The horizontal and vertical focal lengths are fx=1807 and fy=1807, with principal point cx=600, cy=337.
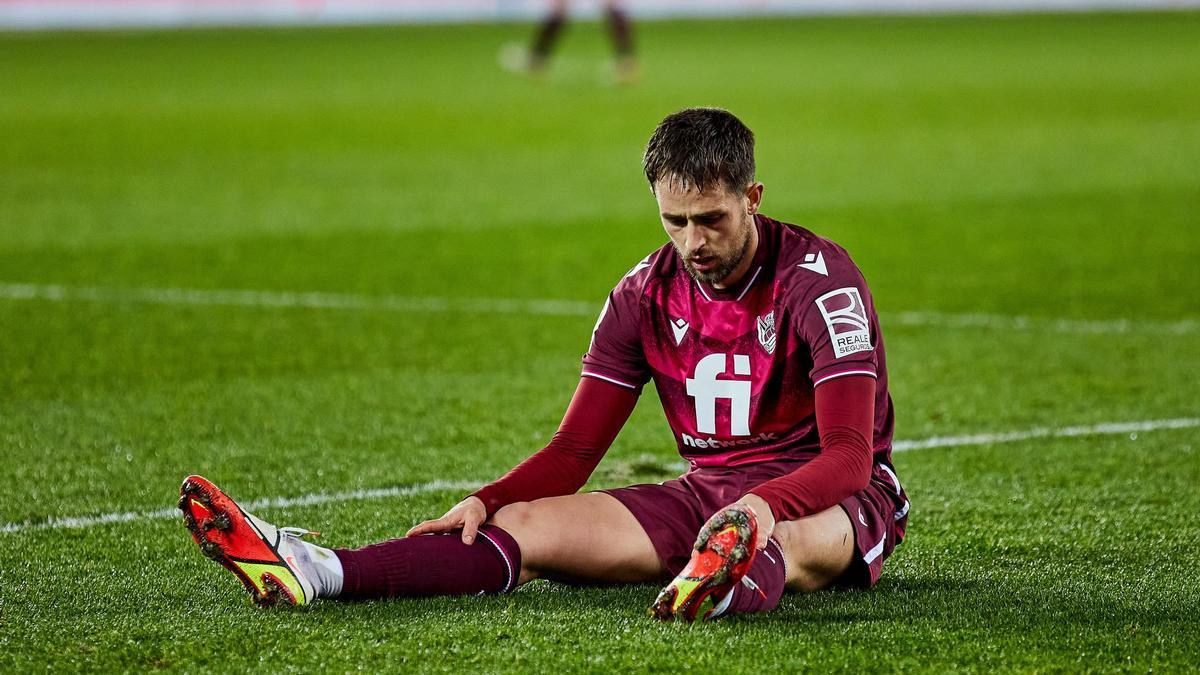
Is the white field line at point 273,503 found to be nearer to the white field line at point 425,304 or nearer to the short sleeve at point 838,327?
the short sleeve at point 838,327

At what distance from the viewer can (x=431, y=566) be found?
4191mm

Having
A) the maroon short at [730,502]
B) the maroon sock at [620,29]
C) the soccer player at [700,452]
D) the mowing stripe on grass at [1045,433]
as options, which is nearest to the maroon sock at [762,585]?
the soccer player at [700,452]

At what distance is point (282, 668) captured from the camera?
3740mm

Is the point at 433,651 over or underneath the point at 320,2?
underneath

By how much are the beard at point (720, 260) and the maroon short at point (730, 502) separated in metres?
0.49

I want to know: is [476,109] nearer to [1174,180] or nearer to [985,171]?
[985,171]

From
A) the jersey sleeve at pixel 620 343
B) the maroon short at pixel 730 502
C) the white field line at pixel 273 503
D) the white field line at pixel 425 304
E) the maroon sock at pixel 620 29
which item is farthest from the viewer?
the maroon sock at pixel 620 29

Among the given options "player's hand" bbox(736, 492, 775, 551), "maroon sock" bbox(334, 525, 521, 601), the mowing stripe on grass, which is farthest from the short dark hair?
the mowing stripe on grass

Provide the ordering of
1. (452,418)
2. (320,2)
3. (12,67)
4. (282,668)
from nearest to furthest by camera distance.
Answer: (282,668) → (452,418) → (12,67) → (320,2)

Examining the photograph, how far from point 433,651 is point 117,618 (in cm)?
83

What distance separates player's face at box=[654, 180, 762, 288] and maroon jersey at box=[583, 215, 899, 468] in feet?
0.43

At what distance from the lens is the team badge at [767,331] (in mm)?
4316

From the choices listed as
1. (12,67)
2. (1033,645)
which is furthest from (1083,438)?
(12,67)

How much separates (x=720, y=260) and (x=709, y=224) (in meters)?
0.10
